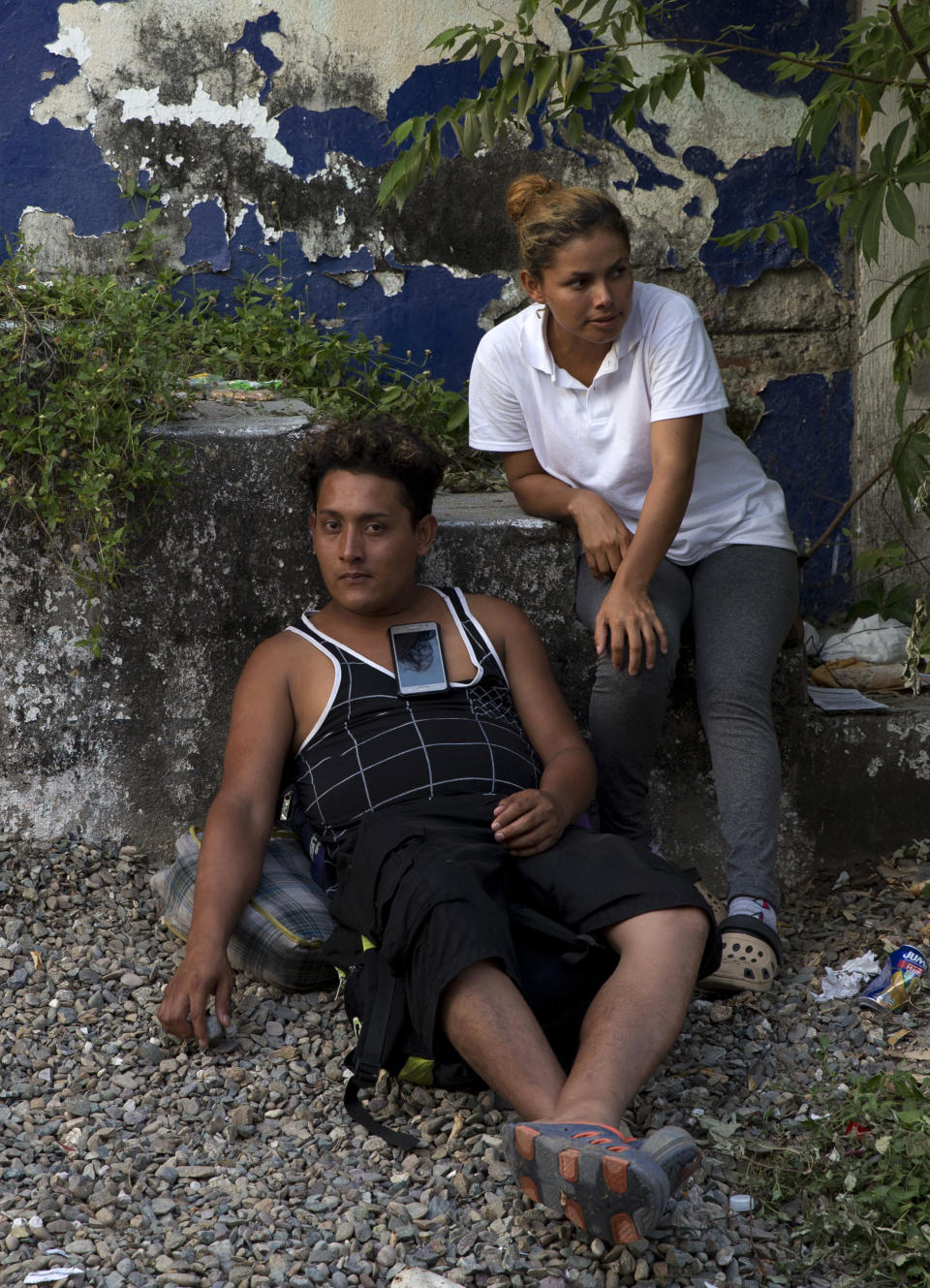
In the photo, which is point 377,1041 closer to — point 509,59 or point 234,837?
point 234,837

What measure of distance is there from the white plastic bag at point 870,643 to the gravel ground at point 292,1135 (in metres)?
1.11

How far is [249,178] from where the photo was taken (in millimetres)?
4031

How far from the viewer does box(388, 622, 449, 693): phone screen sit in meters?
2.78

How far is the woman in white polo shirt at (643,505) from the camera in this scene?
285 cm

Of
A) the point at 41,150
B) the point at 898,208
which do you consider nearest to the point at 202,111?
the point at 41,150

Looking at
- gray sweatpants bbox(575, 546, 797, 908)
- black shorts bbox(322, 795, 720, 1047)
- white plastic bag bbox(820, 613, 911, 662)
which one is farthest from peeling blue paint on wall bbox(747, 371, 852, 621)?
black shorts bbox(322, 795, 720, 1047)

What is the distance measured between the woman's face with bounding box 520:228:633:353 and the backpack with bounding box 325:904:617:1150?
4.46 feet

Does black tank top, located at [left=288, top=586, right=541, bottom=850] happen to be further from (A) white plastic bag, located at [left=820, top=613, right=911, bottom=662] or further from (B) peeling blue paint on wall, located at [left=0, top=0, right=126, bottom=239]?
(B) peeling blue paint on wall, located at [left=0, top=0, right=126, bottom=239]

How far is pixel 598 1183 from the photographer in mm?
1748

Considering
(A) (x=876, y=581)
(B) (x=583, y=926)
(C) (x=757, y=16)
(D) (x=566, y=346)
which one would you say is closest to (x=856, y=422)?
(A) (x=876, y=581)

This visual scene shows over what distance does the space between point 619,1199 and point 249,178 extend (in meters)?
3.37

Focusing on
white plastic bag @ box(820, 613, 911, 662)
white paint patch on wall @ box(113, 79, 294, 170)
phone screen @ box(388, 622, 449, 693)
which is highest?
white paint patch on wall @ box(113, 79, 294, 170)

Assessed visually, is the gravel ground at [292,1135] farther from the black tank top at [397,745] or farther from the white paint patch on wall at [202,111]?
the white paint patch on wall at [202,111]

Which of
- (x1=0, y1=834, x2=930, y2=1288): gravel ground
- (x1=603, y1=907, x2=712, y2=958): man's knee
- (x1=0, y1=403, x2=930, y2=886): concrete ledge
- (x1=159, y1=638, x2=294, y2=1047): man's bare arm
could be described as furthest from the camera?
(x1=0, y1=403, x2=930, y2=886): concrete ledge
